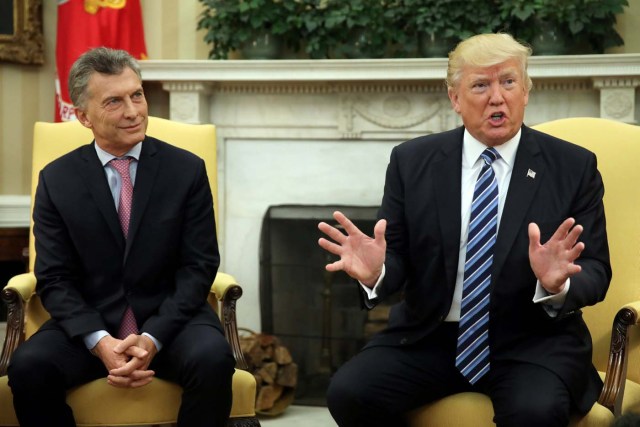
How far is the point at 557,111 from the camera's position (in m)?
4.61

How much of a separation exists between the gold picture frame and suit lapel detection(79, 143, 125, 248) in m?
2.21

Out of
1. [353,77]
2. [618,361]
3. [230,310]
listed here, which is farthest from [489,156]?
[353,77]

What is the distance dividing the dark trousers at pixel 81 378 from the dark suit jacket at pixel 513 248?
1.42 ft

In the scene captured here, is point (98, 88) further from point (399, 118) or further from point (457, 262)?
point (399, 118)

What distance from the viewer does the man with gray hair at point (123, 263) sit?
8.63 ft

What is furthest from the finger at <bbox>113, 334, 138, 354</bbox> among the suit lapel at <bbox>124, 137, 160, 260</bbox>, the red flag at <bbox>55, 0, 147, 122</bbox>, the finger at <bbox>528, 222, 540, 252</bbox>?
the red flag at <bbox>55, 0, 147, 122</bbox>

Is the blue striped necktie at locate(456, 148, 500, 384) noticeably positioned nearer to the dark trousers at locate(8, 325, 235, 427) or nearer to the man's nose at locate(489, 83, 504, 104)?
the man's nose at locate(489, 83, 504, 104)

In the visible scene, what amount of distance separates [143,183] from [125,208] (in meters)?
0.09

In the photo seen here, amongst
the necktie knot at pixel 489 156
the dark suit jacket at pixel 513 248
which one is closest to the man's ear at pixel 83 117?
the dark suit jacket at pixel 513 248

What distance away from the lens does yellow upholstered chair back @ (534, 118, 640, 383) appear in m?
2.87

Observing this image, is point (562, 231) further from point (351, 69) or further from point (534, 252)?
point (351, 69)

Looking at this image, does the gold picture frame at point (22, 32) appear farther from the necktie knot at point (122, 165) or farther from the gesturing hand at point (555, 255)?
the gesturing hand at point (555, 255)

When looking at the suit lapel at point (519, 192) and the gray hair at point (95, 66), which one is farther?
the gray hair at point (95, 66)

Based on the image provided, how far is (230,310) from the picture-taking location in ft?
9.76
